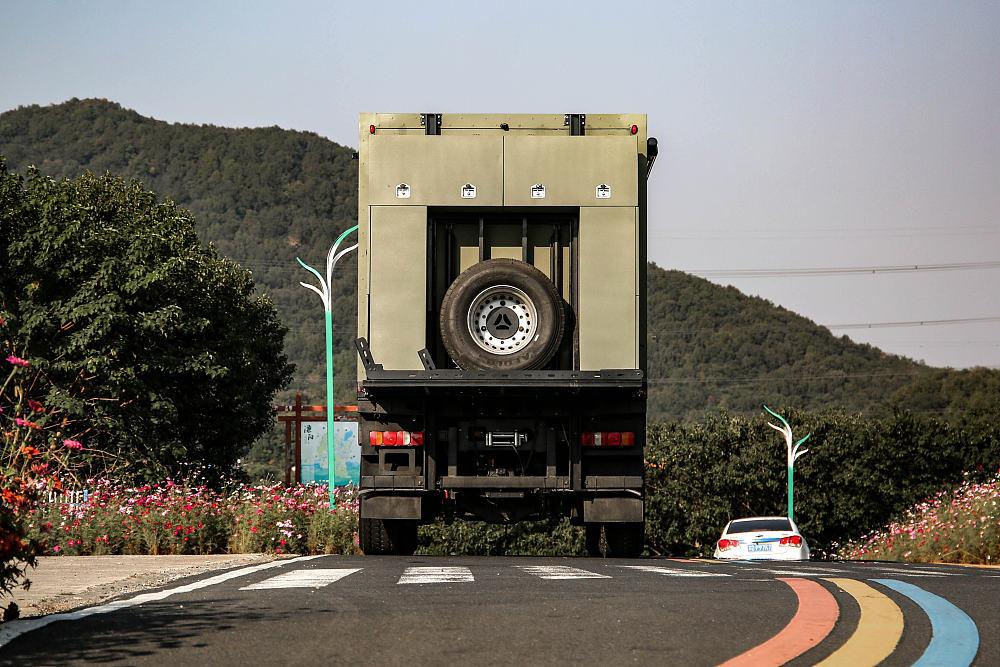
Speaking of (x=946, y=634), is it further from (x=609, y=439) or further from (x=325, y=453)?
(x=325, y=453)

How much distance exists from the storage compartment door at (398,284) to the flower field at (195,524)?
4.02 meters

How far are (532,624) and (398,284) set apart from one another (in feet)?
29.6

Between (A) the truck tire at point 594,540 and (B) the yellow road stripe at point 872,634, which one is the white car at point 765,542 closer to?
(A) the truck tire at point 594,540

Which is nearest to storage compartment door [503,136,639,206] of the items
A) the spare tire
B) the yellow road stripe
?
the spare tire

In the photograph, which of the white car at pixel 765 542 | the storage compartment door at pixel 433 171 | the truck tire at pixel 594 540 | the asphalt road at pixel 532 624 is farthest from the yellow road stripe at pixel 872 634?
the white car at pixel 765 542

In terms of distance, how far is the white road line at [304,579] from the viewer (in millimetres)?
9492

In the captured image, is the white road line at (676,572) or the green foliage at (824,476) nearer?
the white road line at (676,572)

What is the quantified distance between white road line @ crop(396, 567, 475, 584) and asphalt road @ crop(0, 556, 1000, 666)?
0.14 meters

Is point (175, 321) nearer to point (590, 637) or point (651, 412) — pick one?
point (590, 637)

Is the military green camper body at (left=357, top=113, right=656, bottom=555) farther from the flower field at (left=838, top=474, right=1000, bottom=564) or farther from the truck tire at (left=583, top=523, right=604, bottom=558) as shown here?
the flower field at (left=838, top=474, right=1000, bottom=564)

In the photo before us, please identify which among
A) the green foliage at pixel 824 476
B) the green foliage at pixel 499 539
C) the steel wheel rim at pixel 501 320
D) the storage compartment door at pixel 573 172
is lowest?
the green foliage at pixel 499 539

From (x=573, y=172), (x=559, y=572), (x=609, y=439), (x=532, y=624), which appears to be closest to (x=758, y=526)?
(x=609, y=439)

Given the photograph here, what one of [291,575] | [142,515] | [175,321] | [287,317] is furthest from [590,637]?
[287,317]

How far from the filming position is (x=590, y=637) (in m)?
6.66
